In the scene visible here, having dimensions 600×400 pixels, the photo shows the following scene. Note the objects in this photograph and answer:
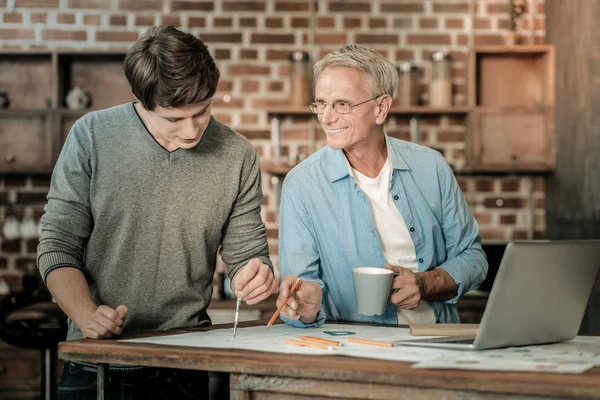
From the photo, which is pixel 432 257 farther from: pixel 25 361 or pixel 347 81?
pixel 25 361

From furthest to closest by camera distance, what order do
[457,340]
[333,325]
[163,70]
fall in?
[333,325]
[163,70]
[457,340]

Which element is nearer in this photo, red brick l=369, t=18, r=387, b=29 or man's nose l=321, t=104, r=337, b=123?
man's nose l=321, t=104, r=337, b=123

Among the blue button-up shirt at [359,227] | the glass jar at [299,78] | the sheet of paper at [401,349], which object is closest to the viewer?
the sheet of paper at [401,349]

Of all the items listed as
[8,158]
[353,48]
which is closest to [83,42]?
[8,158]

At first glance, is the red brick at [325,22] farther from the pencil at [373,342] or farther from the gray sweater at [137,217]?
the pencil at [373,342]

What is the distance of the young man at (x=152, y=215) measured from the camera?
1772 mm

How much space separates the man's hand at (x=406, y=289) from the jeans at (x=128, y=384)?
0.58 meters

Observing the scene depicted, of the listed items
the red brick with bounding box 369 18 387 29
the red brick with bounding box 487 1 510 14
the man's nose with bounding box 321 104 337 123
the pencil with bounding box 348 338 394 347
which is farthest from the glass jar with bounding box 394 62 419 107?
the pencil with bounding box 348 338 394 347

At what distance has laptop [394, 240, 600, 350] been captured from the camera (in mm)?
1430

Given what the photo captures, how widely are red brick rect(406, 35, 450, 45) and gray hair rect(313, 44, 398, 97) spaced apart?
2.12m

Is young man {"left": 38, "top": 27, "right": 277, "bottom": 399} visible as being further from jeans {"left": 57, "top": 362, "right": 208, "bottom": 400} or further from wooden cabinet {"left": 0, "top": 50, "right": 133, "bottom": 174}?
wooden cabinet {"left": 0, "top": 50, "right": 133, "bottom": 174}

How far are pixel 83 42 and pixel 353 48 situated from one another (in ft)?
8.37

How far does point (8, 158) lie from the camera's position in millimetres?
4188

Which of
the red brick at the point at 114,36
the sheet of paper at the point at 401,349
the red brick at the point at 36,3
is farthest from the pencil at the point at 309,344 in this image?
the red brick at the point at 36,3
